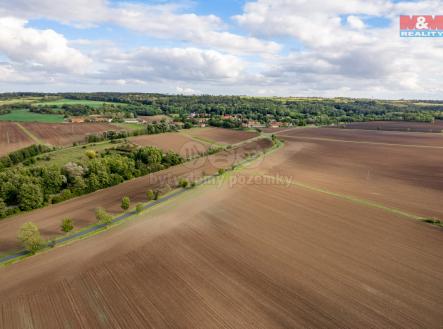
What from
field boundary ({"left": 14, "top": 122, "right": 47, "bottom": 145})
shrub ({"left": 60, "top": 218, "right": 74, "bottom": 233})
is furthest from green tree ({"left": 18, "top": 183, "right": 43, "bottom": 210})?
field boundary ({"left": 14, "top": 122, "right": 47, "bottom": 145})

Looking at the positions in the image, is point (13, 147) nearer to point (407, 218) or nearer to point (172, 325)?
point (172, 325)

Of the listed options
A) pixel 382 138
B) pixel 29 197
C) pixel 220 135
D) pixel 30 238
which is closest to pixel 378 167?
pixel 382 138

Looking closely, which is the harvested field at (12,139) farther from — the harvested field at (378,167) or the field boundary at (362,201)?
the field boundary at (362,201)

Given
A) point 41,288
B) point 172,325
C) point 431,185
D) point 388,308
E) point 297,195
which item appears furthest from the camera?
point 431,185

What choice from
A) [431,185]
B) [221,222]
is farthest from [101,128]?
[431,185]

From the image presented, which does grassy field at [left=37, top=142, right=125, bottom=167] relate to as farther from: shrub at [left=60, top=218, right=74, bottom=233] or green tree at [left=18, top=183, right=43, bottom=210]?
shrub at [left=60, top=218, right=74, bottom=233]

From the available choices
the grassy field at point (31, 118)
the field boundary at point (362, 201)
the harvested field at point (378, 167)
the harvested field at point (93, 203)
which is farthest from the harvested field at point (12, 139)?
the field boundary at point (362, 201)

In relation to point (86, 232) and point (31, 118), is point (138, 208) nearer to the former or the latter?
point (86, 232)
